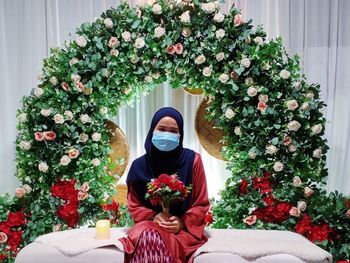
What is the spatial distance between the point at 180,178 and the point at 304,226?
3.51 feet

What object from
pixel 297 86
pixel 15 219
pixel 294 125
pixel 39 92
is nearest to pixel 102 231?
pixel 15 219

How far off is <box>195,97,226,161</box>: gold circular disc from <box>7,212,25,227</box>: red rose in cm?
162

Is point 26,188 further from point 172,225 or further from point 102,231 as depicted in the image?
point 172,225

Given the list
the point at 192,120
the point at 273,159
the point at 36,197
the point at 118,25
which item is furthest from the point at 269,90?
the point at 36,197

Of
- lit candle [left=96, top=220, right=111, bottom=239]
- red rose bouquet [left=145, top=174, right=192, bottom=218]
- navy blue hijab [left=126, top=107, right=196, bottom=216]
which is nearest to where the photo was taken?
red rose bouquet [left=145, top=174, right=192, bottom=218]

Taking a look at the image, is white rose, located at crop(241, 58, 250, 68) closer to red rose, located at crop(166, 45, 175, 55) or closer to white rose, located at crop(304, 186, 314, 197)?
red rose, located at crop(166, 45, 175, 55)

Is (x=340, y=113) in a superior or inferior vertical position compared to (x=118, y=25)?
inferior

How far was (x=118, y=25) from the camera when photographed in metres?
3.48

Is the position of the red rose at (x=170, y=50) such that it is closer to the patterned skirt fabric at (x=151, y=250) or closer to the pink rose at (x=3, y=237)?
the patterned skirt fabric at (x=151, y=250)

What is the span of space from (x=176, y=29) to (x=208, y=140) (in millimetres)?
991

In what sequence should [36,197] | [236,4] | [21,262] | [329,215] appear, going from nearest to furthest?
[21,262]
[329,215]
[36,197]
[236,4]

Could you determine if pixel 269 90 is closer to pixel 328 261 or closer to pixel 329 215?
pixel 329 215

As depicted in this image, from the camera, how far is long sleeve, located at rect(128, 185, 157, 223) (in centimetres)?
301

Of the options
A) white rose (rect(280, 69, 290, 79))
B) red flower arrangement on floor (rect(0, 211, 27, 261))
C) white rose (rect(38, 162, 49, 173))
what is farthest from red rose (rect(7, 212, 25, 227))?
white rose (rect(280, 69, 290, 79))
